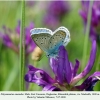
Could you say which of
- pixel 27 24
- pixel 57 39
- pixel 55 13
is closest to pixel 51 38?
pixel 57 39

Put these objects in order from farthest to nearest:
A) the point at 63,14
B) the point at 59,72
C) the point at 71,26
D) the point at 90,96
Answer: the point at 63,14
the point at 71,26
the point at 90,96
the point at 59,72

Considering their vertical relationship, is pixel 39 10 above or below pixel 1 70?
above

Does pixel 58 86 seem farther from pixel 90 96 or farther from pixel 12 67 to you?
pixel 12 67

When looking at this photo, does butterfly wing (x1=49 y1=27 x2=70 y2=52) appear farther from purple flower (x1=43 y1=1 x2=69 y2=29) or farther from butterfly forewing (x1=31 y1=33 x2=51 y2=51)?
purple flower (x1=43 y1=1 x2=69 y2=29)

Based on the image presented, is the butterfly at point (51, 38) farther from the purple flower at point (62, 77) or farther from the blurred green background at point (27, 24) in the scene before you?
the blurred green background at point (27, 24)

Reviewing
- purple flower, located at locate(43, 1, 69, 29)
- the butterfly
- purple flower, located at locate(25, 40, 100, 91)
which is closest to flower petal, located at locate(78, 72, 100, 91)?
purple flower, located at locate(25, 40, 100, 91)

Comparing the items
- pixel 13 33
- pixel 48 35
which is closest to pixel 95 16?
pixel 13 33
